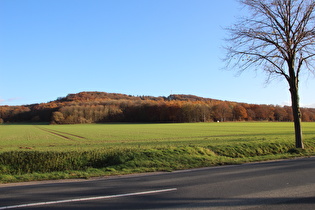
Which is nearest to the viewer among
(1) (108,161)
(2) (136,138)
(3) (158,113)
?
(1) (108,161)

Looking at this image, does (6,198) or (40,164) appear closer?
(6,198)

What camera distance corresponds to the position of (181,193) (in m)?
6.74

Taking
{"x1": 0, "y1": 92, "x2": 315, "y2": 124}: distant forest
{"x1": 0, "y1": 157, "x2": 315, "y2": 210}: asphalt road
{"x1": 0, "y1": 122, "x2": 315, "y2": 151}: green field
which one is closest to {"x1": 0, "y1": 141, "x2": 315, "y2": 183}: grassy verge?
{"x1": 0, "y1": 157, "x2": 315, "y2": 210}: asphalt road

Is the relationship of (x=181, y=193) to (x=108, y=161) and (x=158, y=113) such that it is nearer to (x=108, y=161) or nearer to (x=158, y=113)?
(x=108, y=161)

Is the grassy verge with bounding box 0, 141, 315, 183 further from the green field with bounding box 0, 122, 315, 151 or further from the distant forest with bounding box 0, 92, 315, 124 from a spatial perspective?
the distant forest with bounding box 0, 92, 315, 124

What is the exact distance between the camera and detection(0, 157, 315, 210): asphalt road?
579cm

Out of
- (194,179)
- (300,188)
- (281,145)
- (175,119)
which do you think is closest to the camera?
(300,188)

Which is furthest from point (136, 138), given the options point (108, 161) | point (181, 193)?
point (181, 193)

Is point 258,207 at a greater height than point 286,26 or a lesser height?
lesser

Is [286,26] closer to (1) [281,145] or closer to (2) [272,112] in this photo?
(1) [281,145]

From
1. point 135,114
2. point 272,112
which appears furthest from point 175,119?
point 272,112

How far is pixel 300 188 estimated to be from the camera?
704 cm

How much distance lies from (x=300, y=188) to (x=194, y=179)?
2991 millimetres

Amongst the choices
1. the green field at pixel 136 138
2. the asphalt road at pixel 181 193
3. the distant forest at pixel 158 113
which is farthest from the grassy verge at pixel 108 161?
the distant forest at pixel 158 113
